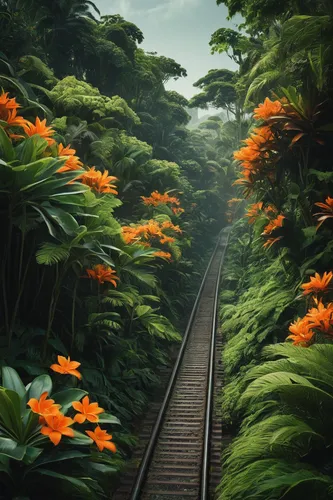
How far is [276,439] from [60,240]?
2688 millimetres

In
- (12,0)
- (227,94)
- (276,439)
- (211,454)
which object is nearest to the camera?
(276,439)

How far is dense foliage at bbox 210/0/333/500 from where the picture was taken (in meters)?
3.04

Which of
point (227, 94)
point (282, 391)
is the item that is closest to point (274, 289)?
point (282, 391)

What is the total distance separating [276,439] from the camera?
2.95 m

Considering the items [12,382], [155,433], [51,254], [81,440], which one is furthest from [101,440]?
[155,433]

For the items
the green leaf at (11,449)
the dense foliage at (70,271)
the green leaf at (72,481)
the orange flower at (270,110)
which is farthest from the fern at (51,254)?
the orange flower at (270,110)

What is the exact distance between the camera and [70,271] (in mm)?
5340

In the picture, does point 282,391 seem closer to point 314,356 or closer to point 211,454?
point 314,356

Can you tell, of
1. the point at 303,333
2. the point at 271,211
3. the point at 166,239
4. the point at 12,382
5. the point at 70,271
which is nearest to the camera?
the point at 12,382

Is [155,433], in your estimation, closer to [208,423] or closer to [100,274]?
[208,423]

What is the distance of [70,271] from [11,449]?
9.41 ft

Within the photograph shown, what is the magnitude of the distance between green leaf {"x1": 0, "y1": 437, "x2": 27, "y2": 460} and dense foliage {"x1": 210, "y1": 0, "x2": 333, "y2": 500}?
1.58 m

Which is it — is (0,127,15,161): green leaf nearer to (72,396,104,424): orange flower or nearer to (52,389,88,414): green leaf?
(52,389,88,414): green leaf

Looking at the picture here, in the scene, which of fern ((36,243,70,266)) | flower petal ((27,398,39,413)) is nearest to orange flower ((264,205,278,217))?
fern ((36,243,70,266))
